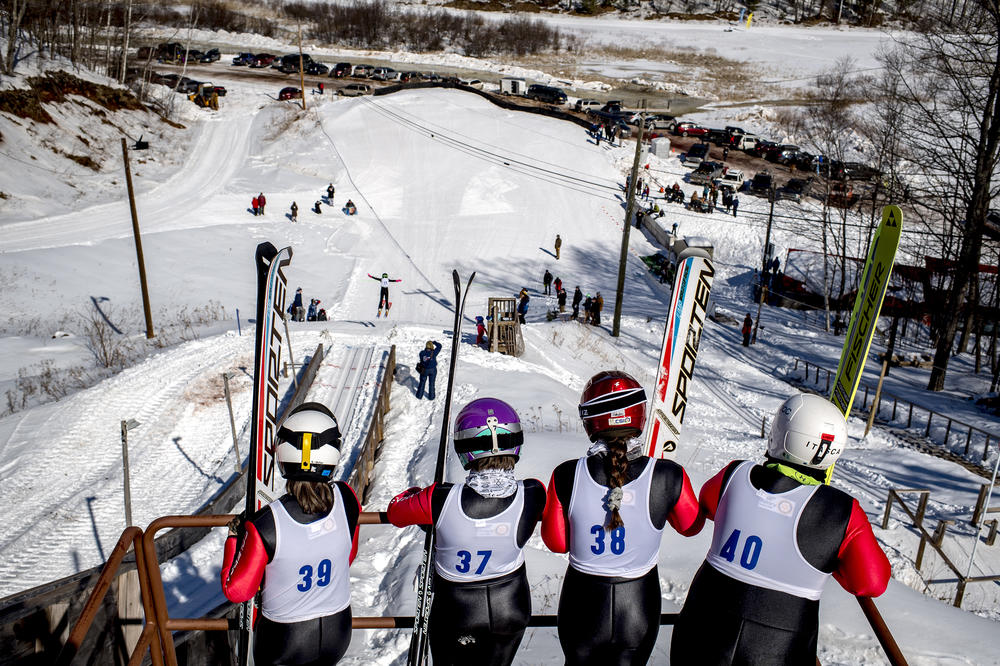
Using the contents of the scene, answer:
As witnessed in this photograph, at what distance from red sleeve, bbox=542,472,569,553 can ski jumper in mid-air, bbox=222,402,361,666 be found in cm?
101

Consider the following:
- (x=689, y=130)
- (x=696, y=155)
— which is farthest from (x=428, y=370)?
(x=689, y=130)

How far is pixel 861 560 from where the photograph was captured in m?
2.98

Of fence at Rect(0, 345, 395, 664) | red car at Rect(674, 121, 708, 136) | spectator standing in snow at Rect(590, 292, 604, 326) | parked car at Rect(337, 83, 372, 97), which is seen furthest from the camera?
red car at Rect(674, 121, 708, 136)

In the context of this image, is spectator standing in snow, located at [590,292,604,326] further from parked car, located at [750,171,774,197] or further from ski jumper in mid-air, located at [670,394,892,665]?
parked car, located at [750,171,774,197]

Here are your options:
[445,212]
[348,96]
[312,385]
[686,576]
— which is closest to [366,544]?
[686,576]

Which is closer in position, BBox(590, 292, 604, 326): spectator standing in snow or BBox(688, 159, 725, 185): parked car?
BBox(590, 292, 604, 326): spectator standing in snow

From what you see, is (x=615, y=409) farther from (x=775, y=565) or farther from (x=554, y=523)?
(x=775, y=565)

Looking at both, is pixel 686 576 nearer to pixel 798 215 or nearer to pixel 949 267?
pixel 949 267

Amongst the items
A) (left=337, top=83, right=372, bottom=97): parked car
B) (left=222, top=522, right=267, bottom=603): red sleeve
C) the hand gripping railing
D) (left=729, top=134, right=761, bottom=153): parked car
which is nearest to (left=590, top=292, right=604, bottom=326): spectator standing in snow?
the hand gripping railing

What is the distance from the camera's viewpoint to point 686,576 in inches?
294

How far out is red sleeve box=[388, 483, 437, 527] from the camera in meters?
3.47

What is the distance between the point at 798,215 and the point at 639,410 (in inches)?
1693

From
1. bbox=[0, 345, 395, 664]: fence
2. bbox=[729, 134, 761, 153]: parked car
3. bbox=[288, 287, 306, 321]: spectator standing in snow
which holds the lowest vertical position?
bbox=[288, 287, 306, 321]: spectator standing in snow

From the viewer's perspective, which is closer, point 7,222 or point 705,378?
point 705,378
